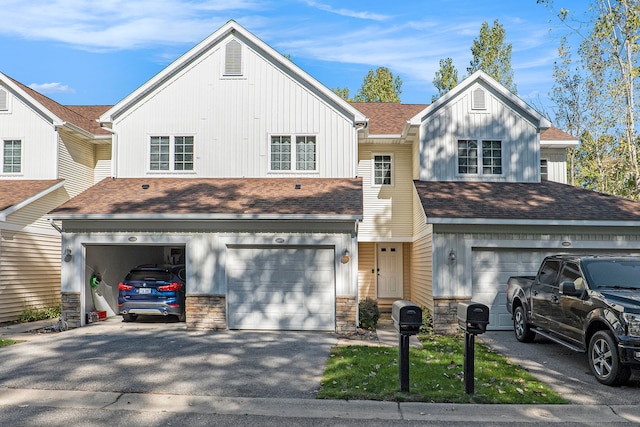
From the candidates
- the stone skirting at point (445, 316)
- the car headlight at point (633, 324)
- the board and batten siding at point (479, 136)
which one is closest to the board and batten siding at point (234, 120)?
the board and batten siding at point (479, 136)

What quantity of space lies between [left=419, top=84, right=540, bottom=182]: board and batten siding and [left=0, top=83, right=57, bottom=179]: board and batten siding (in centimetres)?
1146

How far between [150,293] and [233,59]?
A: 7438 mm

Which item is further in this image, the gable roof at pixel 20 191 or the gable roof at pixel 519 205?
the gable roof at pixel 20 191

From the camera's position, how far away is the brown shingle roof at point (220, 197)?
1434 cm

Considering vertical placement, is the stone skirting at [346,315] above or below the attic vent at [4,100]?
below

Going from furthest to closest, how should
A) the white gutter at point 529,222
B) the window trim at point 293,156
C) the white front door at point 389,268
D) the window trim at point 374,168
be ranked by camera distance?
1. the white front door at point 389,268
2. the window trim at point 374,168
3. the window trim at point 293,156
4. the white gutter at point 529,222

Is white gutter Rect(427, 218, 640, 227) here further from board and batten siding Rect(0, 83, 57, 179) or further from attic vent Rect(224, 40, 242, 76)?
board and batten siding Rect(0, 83, 57, 179)

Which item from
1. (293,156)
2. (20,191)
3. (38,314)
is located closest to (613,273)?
(293,156)

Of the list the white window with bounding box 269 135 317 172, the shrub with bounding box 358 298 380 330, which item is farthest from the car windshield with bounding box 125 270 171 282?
the shrub with bounding box 358 298 380 330

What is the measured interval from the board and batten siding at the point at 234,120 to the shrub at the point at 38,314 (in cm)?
449

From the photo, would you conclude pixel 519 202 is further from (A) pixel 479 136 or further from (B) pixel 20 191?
(B) pixel 20 191

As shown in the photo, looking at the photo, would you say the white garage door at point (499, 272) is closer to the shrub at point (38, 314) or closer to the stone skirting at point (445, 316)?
the stone skirting at point (445, 316)

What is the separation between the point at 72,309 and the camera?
1473 cm

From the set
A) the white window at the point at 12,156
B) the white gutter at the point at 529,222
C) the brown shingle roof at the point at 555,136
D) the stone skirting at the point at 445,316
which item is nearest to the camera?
the white gutter at the point at 529,222
